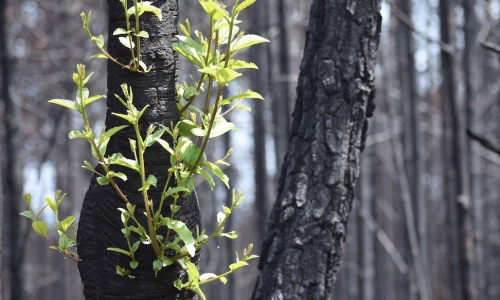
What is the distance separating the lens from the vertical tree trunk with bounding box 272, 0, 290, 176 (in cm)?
1005

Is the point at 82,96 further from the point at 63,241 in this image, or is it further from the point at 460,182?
the point at 460,182

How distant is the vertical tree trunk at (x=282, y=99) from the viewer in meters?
10.1

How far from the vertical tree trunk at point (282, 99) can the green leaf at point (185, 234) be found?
278 inches

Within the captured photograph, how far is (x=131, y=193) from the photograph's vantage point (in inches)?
65.6

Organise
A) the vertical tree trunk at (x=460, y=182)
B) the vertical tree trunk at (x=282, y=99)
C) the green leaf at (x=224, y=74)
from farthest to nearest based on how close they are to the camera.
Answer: the vertical tree trunk at (x=282, y=99), the vertical tree trunk at (x=460, y=182), the green leaf at (x=224, y=74)

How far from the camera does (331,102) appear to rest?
254 cm

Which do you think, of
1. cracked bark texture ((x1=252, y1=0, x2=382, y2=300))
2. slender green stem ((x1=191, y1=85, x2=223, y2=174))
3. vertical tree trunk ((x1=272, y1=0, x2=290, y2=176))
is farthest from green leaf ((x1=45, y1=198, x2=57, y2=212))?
vertical tree trunk ((x1=272, y1=0, x2=290, y2=176))

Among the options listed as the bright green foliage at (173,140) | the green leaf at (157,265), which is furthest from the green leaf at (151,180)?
the green leaf at (157,265)

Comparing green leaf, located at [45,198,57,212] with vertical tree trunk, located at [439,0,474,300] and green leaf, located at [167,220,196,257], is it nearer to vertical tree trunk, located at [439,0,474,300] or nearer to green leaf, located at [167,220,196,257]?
green leaf, located at [167,220,196,257]

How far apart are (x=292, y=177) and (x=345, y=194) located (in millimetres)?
227

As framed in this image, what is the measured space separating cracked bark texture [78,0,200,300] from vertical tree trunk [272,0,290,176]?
272 inches

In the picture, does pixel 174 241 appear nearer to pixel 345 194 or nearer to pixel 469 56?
pixel 345 194

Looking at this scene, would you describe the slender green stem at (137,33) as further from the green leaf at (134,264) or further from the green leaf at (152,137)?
the green leaf at (134,264)

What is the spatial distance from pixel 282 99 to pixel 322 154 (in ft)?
31.5
